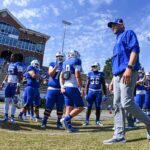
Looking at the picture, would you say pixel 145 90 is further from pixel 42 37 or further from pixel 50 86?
pixel 42 37

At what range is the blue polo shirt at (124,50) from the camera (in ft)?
23.4

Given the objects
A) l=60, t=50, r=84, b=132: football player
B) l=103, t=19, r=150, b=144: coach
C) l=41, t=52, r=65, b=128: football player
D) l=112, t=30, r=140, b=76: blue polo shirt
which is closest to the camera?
l=103, t=19, r=150, b=144: coach

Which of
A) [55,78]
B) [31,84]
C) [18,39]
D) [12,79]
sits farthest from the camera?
[18,39]

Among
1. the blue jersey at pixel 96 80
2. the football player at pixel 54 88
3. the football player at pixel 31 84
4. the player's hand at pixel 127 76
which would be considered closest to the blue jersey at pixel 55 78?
the football player at pixel 54 88

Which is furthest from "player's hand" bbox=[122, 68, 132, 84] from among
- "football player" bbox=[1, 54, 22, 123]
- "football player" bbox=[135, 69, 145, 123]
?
"football player" bbox=[135, 69, 145, 123]

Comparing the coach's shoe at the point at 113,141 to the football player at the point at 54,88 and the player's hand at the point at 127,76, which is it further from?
the football player at the point at 54,88

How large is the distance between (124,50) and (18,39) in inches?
2500

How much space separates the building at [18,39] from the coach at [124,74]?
58.6 metres

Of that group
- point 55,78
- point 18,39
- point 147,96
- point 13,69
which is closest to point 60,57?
point 55,78

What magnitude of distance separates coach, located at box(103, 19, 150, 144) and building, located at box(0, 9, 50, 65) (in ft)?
192

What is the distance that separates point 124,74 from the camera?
6.86 metres

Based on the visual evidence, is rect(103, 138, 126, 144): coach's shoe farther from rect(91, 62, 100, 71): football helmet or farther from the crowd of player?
rect(91, 62, 100, 71): football helmet

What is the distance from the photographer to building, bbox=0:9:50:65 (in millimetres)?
66688

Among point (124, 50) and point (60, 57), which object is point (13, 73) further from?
point (124, 50)
